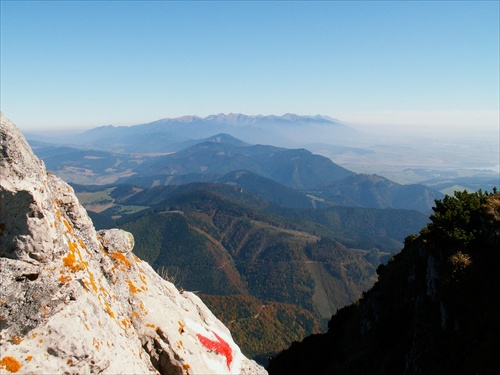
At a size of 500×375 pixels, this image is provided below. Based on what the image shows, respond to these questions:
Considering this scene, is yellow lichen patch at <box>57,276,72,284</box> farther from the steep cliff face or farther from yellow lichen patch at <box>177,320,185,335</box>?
the steep cliff face

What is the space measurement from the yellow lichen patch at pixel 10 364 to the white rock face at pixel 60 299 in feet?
0.07

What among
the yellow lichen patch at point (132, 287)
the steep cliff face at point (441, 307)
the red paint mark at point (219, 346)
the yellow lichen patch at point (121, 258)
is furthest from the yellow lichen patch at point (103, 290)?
Answer: the steep cliff face at point (441, 307)

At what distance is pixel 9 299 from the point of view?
1099cm

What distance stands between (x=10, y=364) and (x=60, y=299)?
231cm

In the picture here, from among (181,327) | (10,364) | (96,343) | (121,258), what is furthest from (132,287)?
(10,364)

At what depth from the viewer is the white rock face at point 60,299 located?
1083cm

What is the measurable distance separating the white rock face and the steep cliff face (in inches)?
846

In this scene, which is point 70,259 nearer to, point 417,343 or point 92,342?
point 92,342

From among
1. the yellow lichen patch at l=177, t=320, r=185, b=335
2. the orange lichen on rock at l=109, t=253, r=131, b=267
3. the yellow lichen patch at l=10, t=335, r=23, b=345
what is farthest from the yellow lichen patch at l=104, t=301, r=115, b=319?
the orange lichen on rock at l=109, t=253, r=131, b=267

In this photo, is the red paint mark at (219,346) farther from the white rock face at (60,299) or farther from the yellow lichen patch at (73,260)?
the yellow lichen patch at (73,260)

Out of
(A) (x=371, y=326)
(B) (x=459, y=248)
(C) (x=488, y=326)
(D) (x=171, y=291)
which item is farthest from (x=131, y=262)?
(A) (x=371, y=326)

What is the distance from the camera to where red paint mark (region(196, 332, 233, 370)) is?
1994cm

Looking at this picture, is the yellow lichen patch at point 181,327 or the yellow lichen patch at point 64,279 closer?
the yellow lichen patch at point 64,279

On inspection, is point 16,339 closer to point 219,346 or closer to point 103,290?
point 103,290
